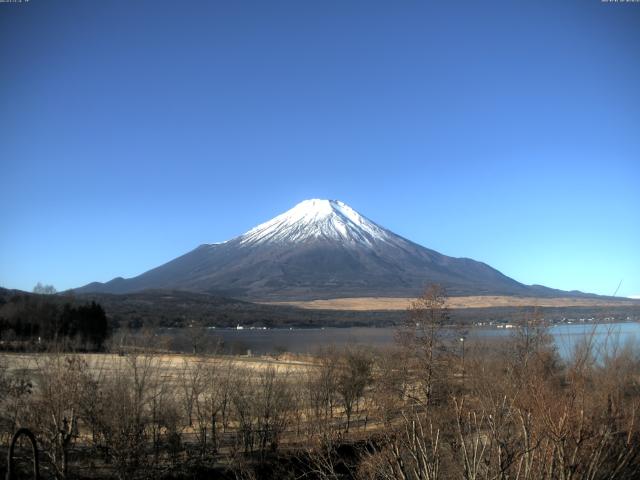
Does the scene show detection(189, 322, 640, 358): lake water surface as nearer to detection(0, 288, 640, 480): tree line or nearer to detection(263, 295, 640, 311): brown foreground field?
detection(0, 288, 640, 480): tree line

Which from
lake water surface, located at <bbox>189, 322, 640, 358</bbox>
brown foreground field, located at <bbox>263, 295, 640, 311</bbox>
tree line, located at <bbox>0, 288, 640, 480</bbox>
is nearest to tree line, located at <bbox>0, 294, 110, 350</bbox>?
lake water surface, located at <bbox>189, 322, 640, 358</bbox>

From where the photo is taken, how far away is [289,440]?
20266 mm

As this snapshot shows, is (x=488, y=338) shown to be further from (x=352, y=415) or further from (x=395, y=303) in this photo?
(x=395, y=303)

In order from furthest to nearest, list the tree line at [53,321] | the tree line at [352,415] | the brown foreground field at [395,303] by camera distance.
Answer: the brown foreground field at [395,303] < the tree line at [53,321] < the tree line at [352,415]

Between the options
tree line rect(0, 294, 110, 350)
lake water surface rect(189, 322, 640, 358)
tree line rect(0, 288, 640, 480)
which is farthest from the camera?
tree line rect(0, 294, 110, 350)

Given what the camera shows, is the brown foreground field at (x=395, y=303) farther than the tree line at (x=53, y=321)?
Yes

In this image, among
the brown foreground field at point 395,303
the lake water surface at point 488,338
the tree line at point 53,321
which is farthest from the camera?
the brown foreground field at point 395,303

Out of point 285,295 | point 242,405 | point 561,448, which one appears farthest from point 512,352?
point 285,295

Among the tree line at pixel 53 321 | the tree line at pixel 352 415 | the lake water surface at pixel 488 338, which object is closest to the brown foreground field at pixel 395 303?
the lake water surface at pixel 488 338

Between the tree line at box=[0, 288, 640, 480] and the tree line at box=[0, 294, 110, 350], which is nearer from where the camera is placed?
the tree line at box=[0, 288, 640, 480]

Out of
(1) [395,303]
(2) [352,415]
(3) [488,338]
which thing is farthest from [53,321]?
(1) [395,303]

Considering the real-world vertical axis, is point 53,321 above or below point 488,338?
above

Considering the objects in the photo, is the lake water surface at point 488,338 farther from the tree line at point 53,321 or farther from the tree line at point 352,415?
the tree line at point 53,321

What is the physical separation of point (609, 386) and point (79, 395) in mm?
12174
